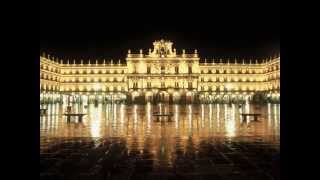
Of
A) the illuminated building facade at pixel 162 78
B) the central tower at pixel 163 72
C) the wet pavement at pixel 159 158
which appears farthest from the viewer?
the central tower at pixel 163 72

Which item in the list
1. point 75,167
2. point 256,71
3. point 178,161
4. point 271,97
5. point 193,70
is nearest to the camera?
point 75,167

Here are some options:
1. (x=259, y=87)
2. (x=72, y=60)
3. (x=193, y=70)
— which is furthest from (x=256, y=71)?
(x=72, y=60)

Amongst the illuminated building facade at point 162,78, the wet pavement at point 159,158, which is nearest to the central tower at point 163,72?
the illuminated building facade at point 162,78

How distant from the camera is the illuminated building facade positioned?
113m

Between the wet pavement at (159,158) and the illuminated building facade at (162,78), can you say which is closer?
the wet pavement at (159,158)

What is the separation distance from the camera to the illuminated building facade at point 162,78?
371 ft

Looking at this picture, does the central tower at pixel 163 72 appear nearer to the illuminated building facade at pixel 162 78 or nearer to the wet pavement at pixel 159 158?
the illuminated building facade at pixel 162 78

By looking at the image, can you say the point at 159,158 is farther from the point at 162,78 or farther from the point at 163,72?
the point at 163,72

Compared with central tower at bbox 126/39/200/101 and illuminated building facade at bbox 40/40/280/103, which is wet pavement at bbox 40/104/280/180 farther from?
central tower at bbox 126/39/200/101

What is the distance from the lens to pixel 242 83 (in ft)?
420

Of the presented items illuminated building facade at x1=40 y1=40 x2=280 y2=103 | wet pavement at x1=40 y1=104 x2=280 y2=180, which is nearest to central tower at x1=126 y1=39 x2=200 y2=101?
illuminated building facade at x1=40 y1=40 x2=280 y2=103

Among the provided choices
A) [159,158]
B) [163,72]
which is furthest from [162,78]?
[159,158]
